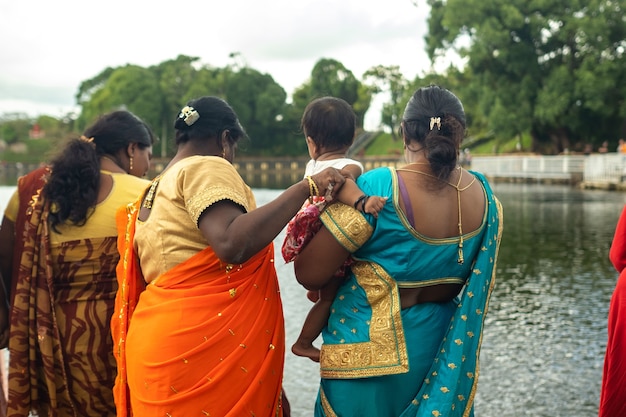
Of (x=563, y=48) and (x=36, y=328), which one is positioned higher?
(x=563, y=48)

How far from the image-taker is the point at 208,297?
2213 millimetres

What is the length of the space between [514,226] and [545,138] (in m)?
24.3

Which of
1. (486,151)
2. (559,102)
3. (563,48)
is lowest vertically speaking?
(486,151)

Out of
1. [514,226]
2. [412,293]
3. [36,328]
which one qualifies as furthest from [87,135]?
[514,226]

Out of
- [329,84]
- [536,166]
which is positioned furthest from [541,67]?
[329,84]

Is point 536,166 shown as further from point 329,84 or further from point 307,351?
point 329,84

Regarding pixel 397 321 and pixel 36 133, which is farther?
pixel 36 133

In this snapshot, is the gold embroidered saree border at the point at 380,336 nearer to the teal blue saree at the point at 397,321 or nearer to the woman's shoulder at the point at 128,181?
the teal blue saree at the point at 397,321

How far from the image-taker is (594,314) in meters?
6.87

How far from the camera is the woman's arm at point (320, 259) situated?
2.17 metres

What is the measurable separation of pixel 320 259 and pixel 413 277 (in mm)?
307

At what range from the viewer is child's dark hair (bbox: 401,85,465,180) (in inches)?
86.0

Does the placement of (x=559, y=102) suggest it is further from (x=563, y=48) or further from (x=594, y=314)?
(x=594, y=314)

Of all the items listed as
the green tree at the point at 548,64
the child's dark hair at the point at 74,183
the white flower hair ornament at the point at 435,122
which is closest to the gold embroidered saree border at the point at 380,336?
the white flower hair ornament at the point at 435,122
